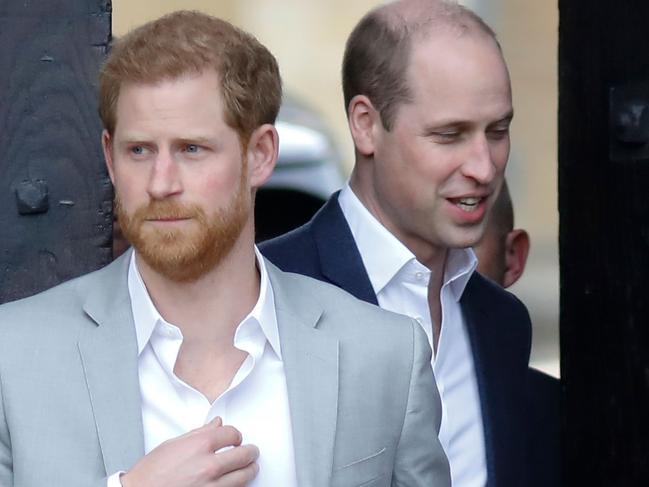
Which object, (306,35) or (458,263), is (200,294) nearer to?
(458,263)

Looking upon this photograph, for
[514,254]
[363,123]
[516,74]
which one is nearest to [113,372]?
[363,123]

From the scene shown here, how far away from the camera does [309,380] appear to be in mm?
3004

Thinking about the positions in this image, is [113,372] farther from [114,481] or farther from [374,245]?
[374,245]

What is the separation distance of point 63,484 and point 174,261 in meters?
0.39

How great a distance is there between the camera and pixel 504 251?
492 centimetres

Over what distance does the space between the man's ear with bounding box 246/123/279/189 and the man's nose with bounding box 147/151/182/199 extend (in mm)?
185

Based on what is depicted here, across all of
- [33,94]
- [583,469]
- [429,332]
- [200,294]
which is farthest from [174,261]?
[583,469]

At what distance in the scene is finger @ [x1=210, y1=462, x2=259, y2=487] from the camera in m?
2.81

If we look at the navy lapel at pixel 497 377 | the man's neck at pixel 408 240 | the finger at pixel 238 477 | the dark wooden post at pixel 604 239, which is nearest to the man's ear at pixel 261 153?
the finger at pixel 238 477

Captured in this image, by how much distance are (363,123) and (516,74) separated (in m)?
8.84

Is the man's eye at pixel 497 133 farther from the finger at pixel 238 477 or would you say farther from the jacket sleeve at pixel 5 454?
the jacket sleeve at pixel 5 454

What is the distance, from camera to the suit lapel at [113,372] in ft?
9.34

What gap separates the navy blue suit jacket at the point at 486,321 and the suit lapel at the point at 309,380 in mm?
540

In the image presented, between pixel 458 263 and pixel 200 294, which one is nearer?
pixel 200 294
